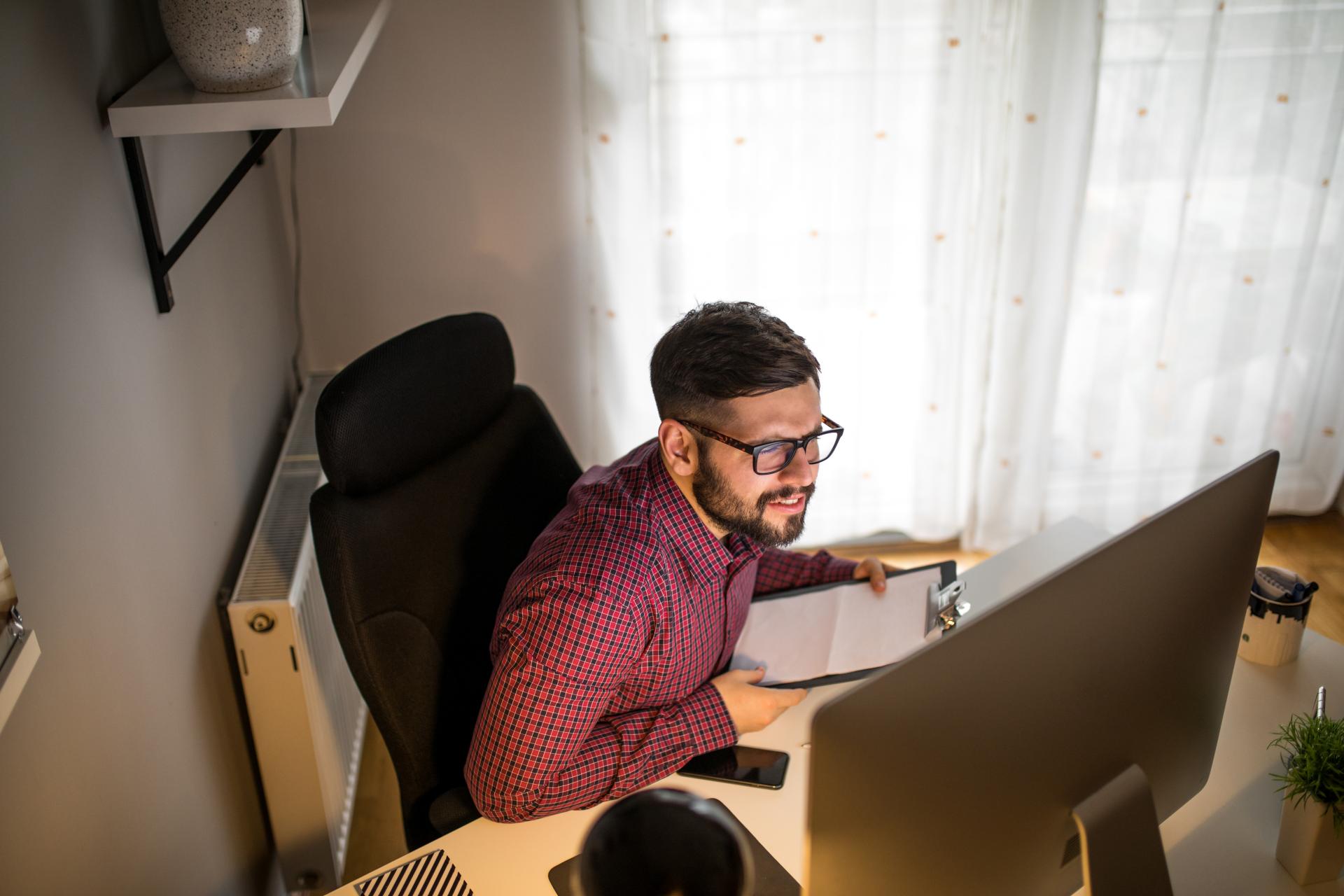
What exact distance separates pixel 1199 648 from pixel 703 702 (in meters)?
0.58

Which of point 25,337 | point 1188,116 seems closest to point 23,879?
point 25,337

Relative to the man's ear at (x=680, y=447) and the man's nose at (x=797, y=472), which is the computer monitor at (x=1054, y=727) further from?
the man's ear at (x=680, y=447)

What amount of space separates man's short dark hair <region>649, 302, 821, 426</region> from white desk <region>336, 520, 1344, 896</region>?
0.43 metres

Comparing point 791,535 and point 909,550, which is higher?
point 791,535

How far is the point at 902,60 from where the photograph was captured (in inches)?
92.4

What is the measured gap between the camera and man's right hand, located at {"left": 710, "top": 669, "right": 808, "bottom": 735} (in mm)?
1317

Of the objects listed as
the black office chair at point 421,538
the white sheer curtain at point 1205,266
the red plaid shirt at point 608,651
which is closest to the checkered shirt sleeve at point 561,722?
the red plaid shirt at point 608,651

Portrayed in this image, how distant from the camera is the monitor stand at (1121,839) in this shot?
89cm

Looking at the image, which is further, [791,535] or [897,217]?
[897,217]

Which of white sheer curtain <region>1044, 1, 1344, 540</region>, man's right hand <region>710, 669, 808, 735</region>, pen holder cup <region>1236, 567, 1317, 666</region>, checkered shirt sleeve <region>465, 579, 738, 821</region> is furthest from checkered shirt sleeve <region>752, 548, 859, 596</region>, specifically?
white sheer curtain <region>1044, 1, 1344, 540</region>

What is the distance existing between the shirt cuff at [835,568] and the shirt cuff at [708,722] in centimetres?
42

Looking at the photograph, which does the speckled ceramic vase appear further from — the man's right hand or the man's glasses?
the man's right hand

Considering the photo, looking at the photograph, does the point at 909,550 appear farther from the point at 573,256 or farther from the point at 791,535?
the point at 791,535

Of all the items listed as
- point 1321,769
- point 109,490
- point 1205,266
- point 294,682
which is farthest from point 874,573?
point 1205,266
